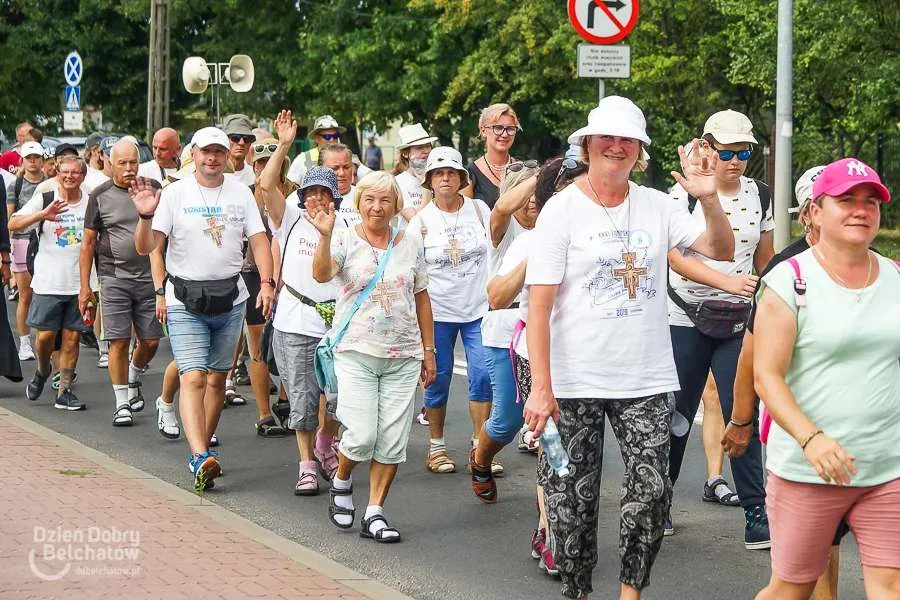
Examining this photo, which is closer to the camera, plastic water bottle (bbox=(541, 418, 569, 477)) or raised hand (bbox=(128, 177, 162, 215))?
plastic water bottle (bbox=(541, 418, 569, 477))

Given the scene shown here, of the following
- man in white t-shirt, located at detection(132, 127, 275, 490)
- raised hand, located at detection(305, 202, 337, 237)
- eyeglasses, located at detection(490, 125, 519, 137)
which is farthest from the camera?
eyeglasses, located at detection(490, 125, 519, 137)

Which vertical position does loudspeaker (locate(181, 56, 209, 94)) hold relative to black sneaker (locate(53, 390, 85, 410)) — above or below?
above

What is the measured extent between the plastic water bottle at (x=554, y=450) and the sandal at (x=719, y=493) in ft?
8.78

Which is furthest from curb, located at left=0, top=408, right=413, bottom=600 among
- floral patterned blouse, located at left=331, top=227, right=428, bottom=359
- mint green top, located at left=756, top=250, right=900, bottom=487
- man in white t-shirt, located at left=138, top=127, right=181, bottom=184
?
man in white t-shirt, located at left=138, top=127, right=181, bottom=184

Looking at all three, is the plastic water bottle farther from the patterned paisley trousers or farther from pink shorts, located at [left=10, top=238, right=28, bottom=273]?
pink shorts, located at [left=10, top=238, right=28, bottom=273]

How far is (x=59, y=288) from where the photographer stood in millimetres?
11953

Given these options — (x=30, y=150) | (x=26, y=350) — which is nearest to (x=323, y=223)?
(x=26, y=350)

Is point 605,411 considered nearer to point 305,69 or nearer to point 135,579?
point 135,579

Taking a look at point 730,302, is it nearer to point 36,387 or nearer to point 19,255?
point 36,387

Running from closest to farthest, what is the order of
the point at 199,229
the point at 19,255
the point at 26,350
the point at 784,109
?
1. the point at 199,229
2. the point at 26,350
3. the point at 19,255
4. the point at 784,109

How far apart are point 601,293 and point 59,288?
717 centimetres

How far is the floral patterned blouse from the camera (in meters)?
7.54

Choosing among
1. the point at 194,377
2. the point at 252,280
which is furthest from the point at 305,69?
the point at 194,377

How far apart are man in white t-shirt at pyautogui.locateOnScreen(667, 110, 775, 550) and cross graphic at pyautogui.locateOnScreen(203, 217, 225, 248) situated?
259 cm
